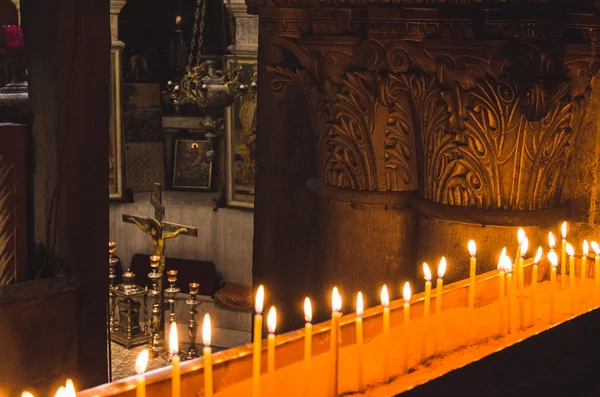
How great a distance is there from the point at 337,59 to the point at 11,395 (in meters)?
1.80

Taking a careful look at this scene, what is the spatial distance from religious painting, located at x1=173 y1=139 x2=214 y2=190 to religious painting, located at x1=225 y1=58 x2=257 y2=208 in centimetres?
84

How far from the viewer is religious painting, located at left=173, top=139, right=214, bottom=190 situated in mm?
10766

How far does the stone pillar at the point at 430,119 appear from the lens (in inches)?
131

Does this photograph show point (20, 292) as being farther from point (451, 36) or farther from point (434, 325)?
point (451, 36)

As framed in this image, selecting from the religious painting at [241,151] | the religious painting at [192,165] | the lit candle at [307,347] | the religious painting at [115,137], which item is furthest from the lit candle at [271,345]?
the religious painting at [192,165]

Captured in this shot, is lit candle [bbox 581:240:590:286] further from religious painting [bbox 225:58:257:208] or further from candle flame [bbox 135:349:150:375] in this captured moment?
religious painting [bbox 225:58:257:208]

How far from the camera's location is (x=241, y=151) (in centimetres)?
991

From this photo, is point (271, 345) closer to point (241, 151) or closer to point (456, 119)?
point (456, 119)

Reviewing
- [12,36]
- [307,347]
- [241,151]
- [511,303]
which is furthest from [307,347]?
[241,151]

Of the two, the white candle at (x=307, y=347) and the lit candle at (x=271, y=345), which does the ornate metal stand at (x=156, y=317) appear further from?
the lit candle at (x=271, y=345)

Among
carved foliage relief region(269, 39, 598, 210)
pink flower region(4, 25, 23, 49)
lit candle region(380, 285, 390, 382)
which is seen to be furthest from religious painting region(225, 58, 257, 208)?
lit candle region(380, 285, 390, 382)

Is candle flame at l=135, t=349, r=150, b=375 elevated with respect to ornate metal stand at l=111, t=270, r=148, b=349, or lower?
elevated

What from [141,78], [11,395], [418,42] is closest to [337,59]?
[418,42]

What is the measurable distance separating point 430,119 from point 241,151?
6426 millimetres
